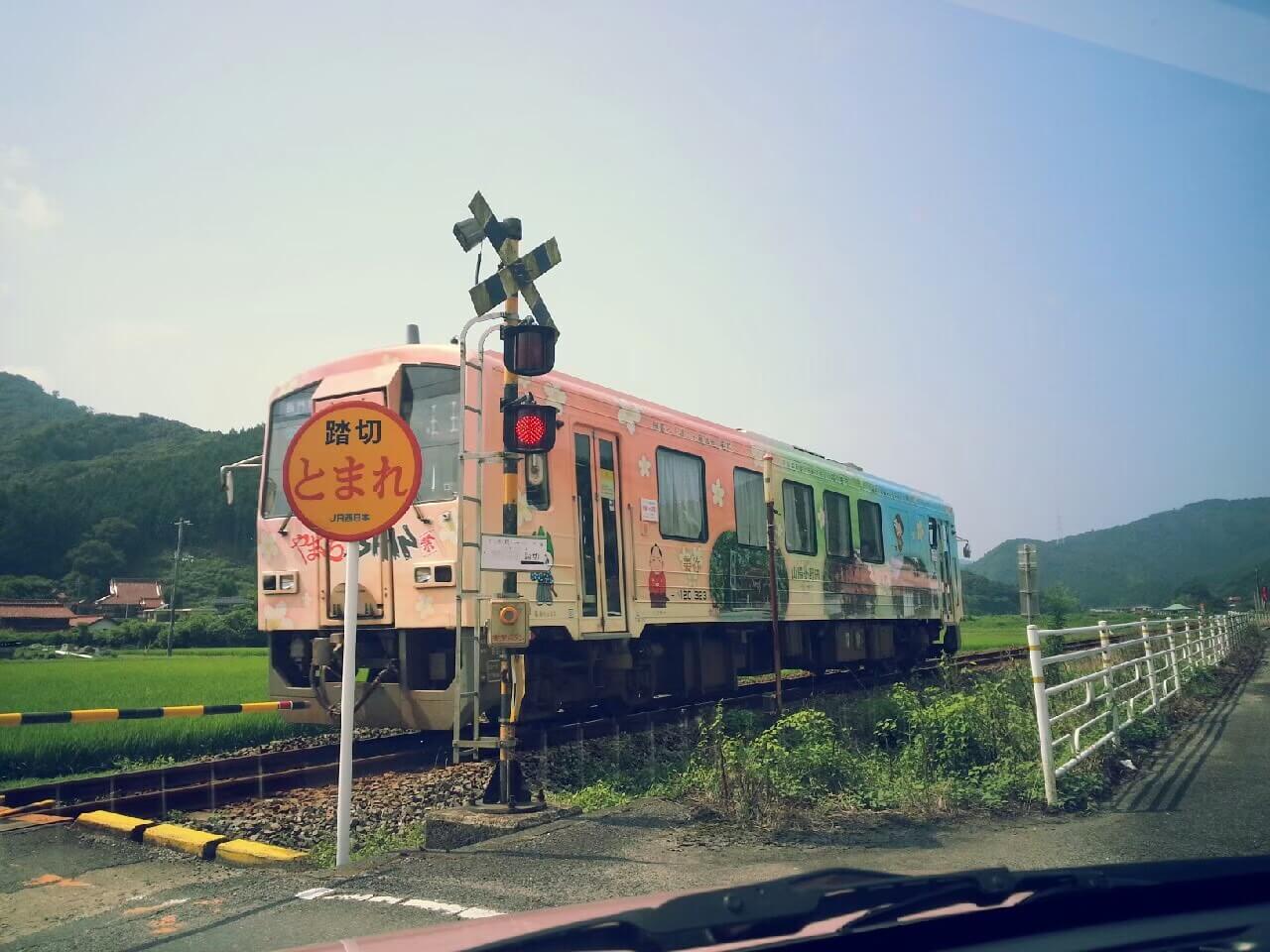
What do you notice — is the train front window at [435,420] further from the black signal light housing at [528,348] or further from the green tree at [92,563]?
the green tree at [92,563]

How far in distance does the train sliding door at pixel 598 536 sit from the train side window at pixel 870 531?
6.26 meters

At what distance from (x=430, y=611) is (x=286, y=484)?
9.09 ft

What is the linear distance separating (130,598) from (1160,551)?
177046mm

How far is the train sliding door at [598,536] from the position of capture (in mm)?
8891

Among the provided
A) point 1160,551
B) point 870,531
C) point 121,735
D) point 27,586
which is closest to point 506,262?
point 121,735

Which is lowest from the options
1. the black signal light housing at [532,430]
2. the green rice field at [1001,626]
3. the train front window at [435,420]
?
the green rice field at [1001,626]

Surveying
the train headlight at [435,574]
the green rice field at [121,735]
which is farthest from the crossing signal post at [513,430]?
the green rice field at [121,735]

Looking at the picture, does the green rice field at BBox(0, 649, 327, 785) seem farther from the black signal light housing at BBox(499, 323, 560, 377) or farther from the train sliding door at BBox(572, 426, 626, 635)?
the black signal light housing at BBox(499, 323, 560, 377)

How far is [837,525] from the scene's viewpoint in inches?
542

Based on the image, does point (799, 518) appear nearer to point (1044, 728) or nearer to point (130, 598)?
point (1044, 728)

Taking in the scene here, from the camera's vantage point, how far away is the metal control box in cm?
602

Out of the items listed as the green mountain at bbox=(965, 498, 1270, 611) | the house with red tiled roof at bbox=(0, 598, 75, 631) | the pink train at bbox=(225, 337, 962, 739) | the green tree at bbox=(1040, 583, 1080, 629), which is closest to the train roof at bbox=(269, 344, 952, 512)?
the pink train at bbox=(225, 337, 962, 739)

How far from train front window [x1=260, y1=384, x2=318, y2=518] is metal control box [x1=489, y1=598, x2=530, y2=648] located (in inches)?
147

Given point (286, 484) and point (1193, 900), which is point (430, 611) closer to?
point (286, 484)
